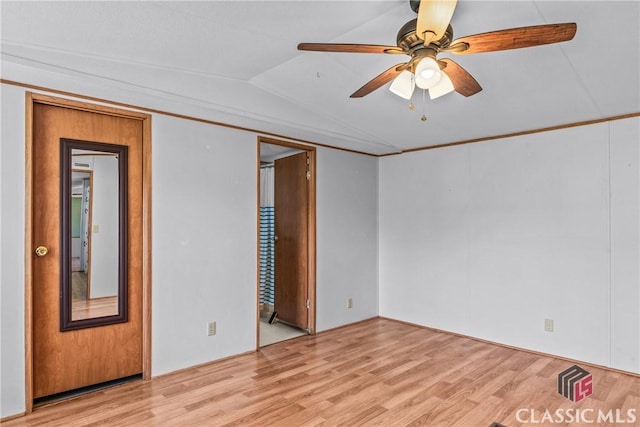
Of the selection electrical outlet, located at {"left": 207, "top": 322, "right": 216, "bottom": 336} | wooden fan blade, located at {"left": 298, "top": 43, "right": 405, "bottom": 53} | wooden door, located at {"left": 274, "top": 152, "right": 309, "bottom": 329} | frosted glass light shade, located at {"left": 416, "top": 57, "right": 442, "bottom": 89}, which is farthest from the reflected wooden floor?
frosted glass light shade, located at {"left": 416, "top": 57, "right": 442, "bottom": 89}

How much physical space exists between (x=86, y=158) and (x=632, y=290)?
4621 mm

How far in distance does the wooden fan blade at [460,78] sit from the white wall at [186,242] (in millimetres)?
2200

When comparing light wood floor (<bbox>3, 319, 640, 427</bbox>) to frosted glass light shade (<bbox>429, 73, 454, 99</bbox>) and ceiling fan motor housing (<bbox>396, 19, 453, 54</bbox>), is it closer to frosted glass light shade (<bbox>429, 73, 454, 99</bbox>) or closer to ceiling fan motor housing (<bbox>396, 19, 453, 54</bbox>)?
frosted glass light shade (<bbox>429, 73, 454, 99</bbox>)

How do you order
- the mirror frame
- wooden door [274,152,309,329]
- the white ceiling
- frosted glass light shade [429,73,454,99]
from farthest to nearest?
wooden door [274,152,309,329] → the mirror frame → frosted glass light shade [429,73,454,99] → the white ceiling

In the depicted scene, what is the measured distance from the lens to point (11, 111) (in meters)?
2.54

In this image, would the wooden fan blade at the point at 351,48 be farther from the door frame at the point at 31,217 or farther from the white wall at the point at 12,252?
the white wall at the point at 12,252

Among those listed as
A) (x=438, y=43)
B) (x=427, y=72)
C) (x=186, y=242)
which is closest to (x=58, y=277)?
(x=186, y=242)

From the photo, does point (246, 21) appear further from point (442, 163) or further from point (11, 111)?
point (442, 163)

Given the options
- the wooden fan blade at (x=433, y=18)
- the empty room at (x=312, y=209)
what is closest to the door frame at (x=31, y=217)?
the empty room at (x=312, y=209)

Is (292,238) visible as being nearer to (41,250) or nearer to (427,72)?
(41,250)

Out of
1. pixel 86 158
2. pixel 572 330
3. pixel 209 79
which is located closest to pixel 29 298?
pixel 86 158

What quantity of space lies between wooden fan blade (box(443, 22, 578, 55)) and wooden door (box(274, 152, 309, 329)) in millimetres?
2900

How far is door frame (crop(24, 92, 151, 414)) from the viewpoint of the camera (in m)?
2.58

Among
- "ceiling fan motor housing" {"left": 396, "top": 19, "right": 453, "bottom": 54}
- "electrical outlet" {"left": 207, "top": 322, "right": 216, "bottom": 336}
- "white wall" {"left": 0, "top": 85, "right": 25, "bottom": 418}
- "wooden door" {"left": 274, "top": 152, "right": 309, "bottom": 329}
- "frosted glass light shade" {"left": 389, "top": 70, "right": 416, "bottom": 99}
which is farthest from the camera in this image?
"wooden door" {"left": 274, "top": 152, "right": 309, "bottom": 329}
